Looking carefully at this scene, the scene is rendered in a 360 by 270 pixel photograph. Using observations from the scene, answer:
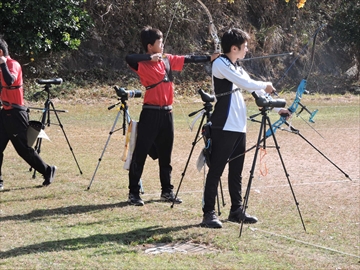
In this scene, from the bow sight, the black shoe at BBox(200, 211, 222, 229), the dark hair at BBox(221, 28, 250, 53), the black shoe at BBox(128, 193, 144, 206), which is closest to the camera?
the dark hair at BBox(221, 28, 250, 53)

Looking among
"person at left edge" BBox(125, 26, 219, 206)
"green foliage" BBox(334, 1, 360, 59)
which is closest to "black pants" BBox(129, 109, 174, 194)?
"person at left edge" BBox(125, 26, 219, 206)

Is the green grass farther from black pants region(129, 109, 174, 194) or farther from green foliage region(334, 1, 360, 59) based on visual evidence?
green foliage region(334, 1, 360, 59)

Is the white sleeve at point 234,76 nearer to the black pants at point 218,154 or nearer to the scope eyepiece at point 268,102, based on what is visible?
the scope eyepiece at point 268,102

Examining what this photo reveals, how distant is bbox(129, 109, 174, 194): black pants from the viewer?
8.05 metres

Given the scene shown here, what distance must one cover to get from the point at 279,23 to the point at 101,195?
20.5 metres

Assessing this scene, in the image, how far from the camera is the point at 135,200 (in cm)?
813

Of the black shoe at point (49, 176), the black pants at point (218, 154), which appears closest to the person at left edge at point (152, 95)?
the black pants at point (218, 154)

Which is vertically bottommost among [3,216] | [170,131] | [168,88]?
[3,216]

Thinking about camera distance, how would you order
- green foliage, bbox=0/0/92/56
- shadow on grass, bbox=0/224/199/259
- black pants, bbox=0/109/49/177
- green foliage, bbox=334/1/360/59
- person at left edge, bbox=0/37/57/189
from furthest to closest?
green foliage, bbox=334/1/360/59, green foliage, bbox=0/0/92/56, black pants, bbox=0/109/49/177, person at left edge, bbox=0/37/57/189, shadow on grass, bbox=0/224/199/259

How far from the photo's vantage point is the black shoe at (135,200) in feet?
26.7

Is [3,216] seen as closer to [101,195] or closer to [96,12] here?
[101,195]

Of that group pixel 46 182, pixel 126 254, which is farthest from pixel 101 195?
pixel 126 254

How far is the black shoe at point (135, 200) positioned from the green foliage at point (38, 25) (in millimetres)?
12395

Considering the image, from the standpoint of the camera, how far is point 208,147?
710 centimetres
